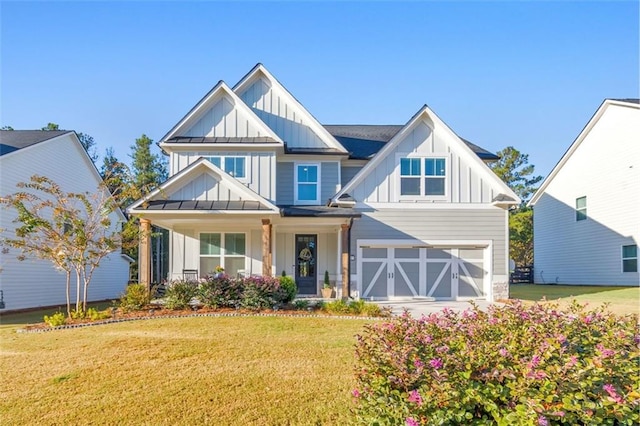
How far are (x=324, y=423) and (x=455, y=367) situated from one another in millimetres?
1918

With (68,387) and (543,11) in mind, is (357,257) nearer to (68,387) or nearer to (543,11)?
(543,11)

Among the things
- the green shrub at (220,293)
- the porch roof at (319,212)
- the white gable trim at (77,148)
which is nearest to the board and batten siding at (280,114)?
the porch roof at (319,212)

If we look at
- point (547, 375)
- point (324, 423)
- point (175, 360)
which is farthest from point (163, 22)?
point (547, 375)

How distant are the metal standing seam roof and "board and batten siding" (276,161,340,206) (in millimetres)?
3102

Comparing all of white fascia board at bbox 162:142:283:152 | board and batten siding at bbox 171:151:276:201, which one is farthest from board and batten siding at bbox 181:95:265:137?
board and batten siding at bbox 171:151:276:201

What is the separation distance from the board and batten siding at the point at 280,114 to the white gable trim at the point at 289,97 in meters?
0.11

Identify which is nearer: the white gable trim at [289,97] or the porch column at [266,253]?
the porch column at [266,253]

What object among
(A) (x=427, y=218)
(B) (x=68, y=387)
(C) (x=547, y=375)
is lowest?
(B) (x=68, y=387)

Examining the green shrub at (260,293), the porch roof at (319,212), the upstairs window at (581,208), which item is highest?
the upstairs window at (581,208)

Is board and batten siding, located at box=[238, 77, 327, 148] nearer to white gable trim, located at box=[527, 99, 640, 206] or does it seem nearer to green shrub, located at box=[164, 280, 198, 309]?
green shrub, located at box=[164, 280, 198, 309]

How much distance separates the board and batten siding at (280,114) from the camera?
16406 millimetres

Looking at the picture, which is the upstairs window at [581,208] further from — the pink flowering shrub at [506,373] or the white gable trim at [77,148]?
the white gable trim at [77,148]

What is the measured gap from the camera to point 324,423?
4.38 meters

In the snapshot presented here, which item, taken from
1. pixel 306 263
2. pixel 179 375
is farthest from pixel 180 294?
pixel 179 375
